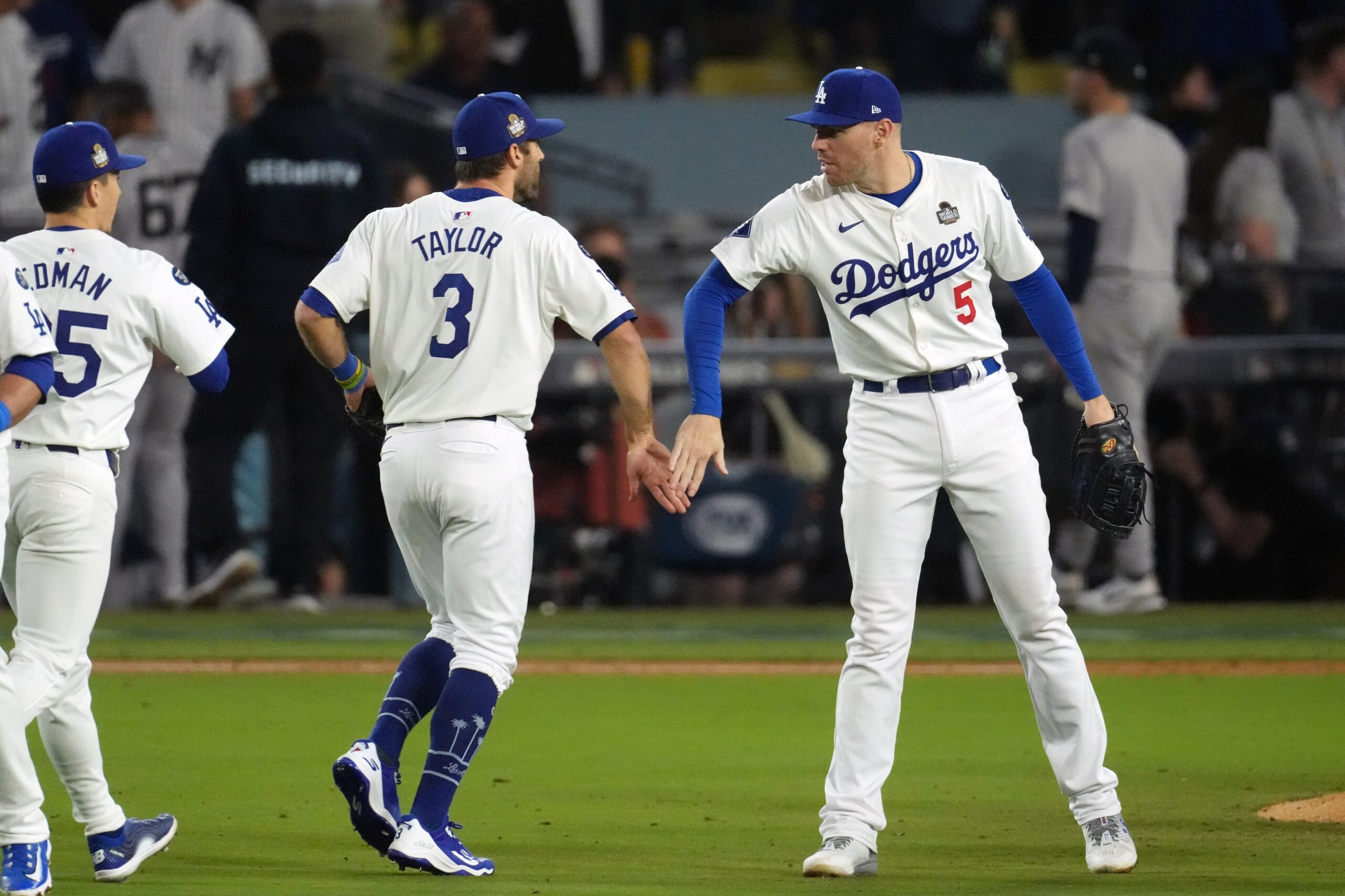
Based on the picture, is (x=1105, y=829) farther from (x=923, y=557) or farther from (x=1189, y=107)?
(x=1189, y=107)

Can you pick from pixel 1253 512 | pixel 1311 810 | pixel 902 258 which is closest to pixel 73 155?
pixel 902 258

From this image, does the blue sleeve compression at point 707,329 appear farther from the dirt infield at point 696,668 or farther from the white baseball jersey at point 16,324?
the dirt infield at point 696,668

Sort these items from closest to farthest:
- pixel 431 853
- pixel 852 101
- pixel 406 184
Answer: pixel 431 853 → pixel 852 101 → pixel 406 184

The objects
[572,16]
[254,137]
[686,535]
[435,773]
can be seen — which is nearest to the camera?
[435,773]

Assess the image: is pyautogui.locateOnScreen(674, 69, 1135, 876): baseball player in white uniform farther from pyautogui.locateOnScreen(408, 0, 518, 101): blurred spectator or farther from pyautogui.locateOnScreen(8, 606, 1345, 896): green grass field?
pyautogui.locateOnScreen(408, 0, 518, 101): blurred spectator

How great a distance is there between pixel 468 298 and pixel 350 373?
0.52 metres

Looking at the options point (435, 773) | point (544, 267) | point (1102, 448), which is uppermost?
point (544, 267)

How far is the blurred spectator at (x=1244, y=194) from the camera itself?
12.3 m

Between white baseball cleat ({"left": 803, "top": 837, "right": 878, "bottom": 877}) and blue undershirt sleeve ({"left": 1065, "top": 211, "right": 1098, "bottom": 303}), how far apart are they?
6.16 m

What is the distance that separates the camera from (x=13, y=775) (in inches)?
182

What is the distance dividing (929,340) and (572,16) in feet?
35.7

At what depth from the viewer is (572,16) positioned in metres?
15.6

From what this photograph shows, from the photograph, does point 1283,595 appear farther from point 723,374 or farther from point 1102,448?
point 1102,448

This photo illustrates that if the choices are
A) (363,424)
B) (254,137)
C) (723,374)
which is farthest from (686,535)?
(363,424)
